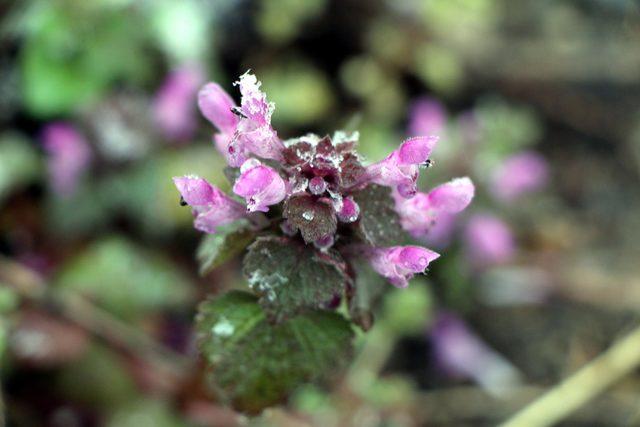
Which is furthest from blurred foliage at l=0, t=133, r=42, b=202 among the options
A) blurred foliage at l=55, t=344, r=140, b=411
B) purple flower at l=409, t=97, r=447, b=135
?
purple flower at l=409, t=97, r=447, b=135

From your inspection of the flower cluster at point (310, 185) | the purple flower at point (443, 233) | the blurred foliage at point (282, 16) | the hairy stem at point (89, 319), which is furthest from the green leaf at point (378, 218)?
the blurred foliage at point (282, 16)

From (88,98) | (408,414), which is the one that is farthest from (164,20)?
(408,414)

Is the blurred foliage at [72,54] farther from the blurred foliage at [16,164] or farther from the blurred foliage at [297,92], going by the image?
the blurred foliage at [297,92]

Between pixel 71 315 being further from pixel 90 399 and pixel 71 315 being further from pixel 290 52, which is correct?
pixel 290 52

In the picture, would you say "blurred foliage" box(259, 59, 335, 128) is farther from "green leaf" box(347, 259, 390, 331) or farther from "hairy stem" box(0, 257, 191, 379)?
"green leaf" box(347, 259, 390, 331)

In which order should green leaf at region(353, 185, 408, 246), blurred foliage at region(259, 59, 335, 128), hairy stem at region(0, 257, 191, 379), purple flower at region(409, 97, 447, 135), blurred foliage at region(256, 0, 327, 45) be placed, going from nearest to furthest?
1. green leaf at region(353, 185, 408, 246)
2. hairy stem at region(0, 257, 191, 379)
3. purple flower at region(409, 97, 447, 135)
4. blurred foliage at region(259, 59, 335, 128)
5. blurred foliage at region(256, 0, 327, 45)
